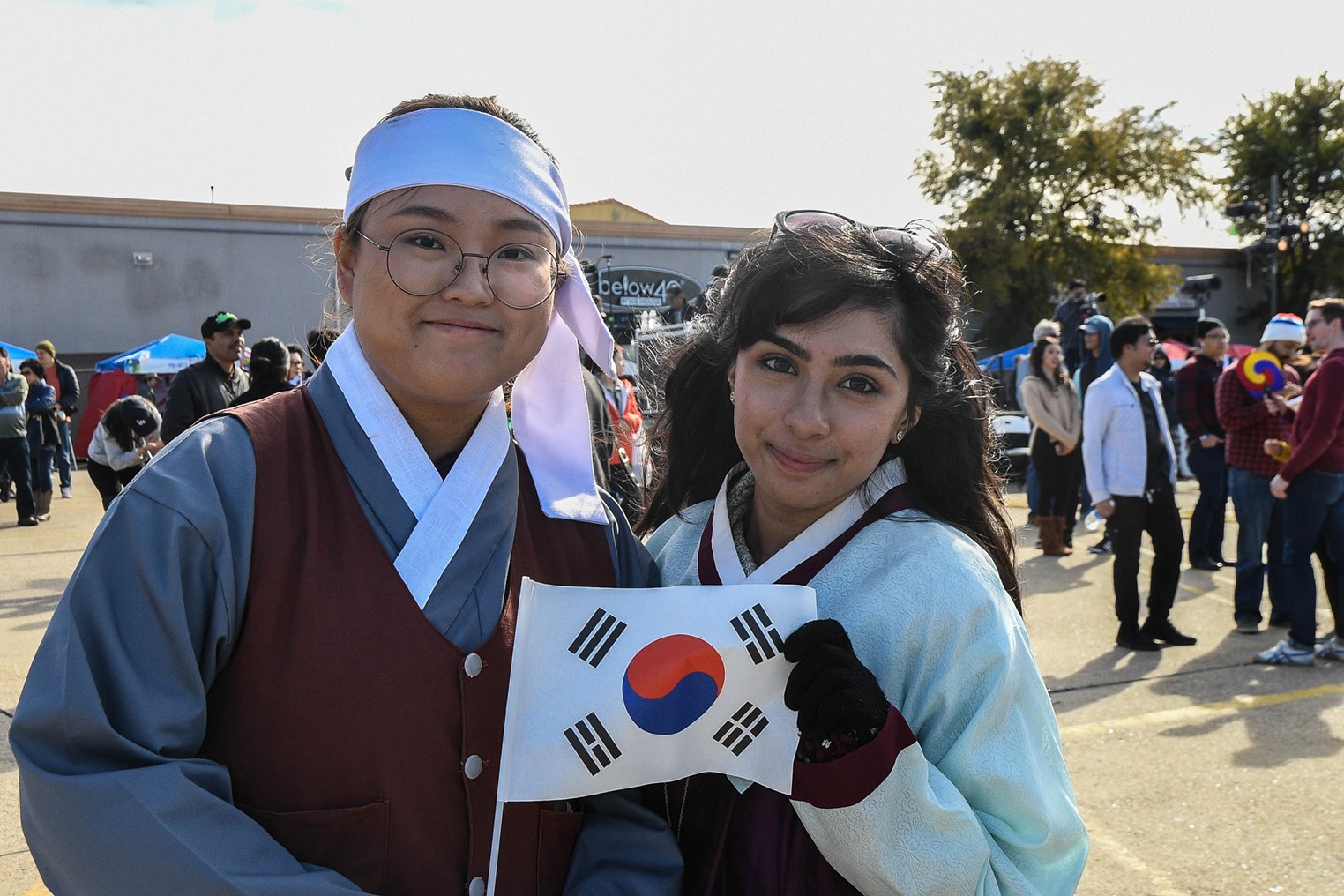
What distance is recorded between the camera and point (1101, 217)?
28422 mm

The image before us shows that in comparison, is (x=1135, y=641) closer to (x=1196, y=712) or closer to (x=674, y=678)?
(x=1196, y=712)

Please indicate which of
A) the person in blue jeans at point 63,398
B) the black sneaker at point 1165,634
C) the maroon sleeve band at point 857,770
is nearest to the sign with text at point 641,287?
Answer: the person in blue jeans at point 63,398

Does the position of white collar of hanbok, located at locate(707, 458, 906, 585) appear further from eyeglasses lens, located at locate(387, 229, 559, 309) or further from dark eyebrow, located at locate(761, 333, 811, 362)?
eyeglasses lens, located at locate(387, 229, 559, 309)

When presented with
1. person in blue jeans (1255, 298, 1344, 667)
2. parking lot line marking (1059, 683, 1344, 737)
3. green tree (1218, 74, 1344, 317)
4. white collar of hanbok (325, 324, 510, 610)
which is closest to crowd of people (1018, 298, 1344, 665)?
person in blue jeans (1255, 298, 1344, 667)

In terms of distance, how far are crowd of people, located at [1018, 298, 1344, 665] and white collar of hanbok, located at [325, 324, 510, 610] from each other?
501cm

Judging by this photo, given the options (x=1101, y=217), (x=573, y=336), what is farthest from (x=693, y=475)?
(x=1101, y=217)

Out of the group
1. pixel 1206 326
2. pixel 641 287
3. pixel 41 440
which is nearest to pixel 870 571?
pixel 1206 326

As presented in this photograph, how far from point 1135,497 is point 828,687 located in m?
4.96

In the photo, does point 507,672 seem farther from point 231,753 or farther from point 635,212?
point 635,212

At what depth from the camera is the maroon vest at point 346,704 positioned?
1.30 metres

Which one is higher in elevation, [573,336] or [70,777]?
[573,336]

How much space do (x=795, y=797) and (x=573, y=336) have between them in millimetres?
822

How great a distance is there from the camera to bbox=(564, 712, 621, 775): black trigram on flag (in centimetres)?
145

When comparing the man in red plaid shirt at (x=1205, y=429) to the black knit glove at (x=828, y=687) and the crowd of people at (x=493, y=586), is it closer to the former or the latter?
the crowd of people at (x=493, y=586)
